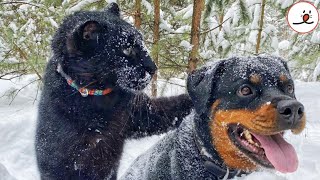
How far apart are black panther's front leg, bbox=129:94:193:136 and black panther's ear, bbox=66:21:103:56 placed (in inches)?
37.2

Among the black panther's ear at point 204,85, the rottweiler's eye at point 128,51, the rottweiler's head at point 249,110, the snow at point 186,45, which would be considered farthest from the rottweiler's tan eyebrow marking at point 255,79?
the snow at point 186,45

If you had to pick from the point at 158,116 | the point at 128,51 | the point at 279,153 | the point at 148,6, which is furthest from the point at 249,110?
the point at 148,6

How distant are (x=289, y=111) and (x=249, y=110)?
11.8 inches

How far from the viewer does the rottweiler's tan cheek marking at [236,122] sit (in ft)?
8.74

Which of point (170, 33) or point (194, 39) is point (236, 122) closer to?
point (194, 39)

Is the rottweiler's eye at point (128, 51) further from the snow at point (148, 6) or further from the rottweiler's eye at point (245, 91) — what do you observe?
the snow at point (148, 6)

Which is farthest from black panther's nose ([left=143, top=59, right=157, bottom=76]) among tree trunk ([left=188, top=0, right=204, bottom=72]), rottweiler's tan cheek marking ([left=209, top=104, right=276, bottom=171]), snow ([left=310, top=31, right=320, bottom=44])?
snow ([left=310, top=31, right=320, bottom=44])

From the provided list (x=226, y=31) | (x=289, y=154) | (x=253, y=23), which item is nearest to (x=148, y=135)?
(x=289, y=154)

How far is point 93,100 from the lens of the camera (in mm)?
3605

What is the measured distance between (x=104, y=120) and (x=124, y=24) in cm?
93

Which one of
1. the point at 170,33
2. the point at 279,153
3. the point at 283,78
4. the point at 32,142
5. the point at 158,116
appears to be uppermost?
the point at 283,78

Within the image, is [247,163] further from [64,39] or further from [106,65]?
[64,39]

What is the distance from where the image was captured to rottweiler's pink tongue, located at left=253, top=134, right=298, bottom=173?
277 centimetres

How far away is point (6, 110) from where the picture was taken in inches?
295
